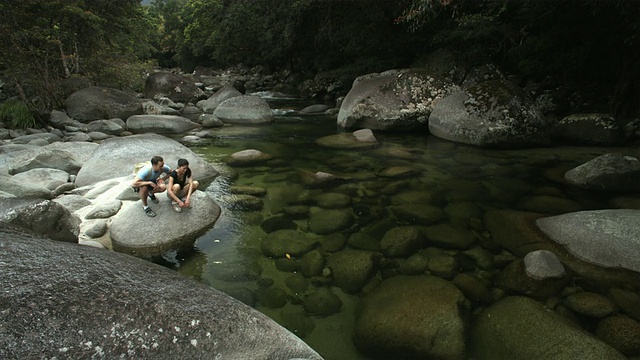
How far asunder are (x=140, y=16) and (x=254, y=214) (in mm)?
15298

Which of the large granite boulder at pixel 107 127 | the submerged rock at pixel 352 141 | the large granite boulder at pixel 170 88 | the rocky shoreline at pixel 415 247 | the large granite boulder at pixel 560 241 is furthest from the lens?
the large granite boulder at pixel 170 88

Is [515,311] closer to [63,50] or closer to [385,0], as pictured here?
[385,0]

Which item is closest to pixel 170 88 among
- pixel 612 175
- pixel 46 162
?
pixel 46 162

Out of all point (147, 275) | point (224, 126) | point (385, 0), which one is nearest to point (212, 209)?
point (147, 275)

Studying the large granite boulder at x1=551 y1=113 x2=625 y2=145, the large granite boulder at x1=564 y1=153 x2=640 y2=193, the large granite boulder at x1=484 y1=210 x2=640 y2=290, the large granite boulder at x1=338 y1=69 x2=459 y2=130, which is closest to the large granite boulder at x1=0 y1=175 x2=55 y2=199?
the large granite boulder at x1=484 y1=210 x2=640 y2=290

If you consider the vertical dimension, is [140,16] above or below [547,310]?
above

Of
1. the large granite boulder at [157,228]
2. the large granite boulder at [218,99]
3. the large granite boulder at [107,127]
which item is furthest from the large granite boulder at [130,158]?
the large granite boulder at [218,99]

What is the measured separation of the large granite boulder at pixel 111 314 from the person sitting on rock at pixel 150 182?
192cm

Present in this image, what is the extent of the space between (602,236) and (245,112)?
11.6 metres

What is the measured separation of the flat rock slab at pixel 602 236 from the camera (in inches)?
165

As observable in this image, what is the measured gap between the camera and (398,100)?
36.1 ft

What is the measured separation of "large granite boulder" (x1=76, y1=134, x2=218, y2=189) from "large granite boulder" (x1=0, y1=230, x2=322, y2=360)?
158 inches

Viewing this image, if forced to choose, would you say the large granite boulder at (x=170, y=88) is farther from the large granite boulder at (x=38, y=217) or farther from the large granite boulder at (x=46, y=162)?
the large granite boulder at (x=38, y=217)

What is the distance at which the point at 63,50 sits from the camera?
1408 centimetres
